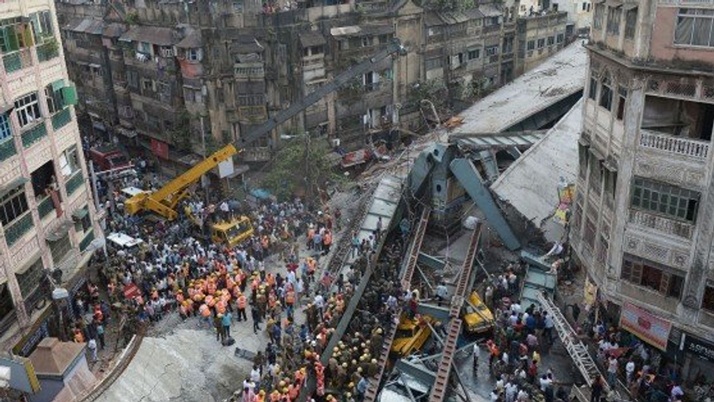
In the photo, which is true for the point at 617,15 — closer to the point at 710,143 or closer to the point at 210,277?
the point at 710,143

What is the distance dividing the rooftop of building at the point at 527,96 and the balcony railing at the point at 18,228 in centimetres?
2605

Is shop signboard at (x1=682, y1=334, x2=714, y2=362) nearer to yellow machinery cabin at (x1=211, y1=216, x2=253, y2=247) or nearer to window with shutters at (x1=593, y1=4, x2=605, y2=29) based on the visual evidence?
window with shutters at (x1=593, y1=4, x2=605, y2=29)

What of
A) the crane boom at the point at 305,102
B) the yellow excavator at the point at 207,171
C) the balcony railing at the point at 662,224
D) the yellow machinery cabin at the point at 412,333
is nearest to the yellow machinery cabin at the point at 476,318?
the yellow machinery cabin at the point at 412,333

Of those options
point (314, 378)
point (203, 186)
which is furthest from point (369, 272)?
point (203, 186)

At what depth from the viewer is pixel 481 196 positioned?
31.8m

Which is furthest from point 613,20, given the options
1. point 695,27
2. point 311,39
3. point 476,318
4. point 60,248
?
point 60,248

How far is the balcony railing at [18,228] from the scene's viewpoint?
24609 mm

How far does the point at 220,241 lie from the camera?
3500 cm

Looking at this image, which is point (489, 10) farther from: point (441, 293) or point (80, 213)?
point (80, 213)

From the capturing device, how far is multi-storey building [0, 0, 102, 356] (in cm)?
2477

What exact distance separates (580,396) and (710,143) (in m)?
9.64

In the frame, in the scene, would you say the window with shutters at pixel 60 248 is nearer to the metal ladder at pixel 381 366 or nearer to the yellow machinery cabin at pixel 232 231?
the yellow machinery cabin at pixel 232 231

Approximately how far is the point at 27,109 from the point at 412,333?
1805 centimetres

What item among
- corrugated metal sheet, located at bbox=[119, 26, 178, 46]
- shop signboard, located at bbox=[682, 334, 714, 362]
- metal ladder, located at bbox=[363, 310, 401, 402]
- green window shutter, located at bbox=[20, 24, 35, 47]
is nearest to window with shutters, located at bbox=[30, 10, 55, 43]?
green window shutter, located at bbox=[20, 24, 35, 47]
